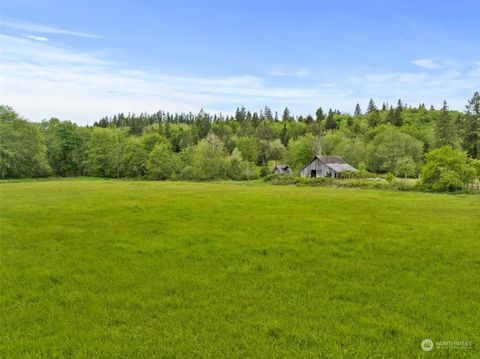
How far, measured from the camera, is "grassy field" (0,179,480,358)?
5855mm

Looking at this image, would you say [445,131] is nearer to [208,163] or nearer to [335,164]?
[335,164]

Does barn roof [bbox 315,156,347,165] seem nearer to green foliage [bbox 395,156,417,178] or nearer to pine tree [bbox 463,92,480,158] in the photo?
green foliage [bbox 395,156,417,178]

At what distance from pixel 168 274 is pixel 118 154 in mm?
84842

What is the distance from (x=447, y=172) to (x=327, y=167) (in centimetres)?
3200

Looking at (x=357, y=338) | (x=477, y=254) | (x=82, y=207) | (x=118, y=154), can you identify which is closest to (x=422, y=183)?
(x=477, y=254)

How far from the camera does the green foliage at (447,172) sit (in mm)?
42000

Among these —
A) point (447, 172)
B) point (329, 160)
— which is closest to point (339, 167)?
point (329, 160)

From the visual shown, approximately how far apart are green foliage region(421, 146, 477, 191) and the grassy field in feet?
102

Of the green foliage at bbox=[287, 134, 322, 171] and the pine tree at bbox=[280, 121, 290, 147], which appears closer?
the green foliage at bbox=[287, 134, 322, 171]

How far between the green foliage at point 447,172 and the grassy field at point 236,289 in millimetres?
31114

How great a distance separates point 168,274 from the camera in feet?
29.4

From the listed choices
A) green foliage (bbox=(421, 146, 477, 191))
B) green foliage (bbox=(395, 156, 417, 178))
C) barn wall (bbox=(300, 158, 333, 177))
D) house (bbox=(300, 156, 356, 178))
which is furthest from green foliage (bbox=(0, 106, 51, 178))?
green foliage (bbox=(395, 156, 417, 178))

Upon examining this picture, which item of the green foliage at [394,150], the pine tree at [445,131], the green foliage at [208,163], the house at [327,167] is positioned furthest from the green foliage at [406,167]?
the green foliage at [208,163]

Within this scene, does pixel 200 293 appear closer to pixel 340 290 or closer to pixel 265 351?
pixel 265 351
